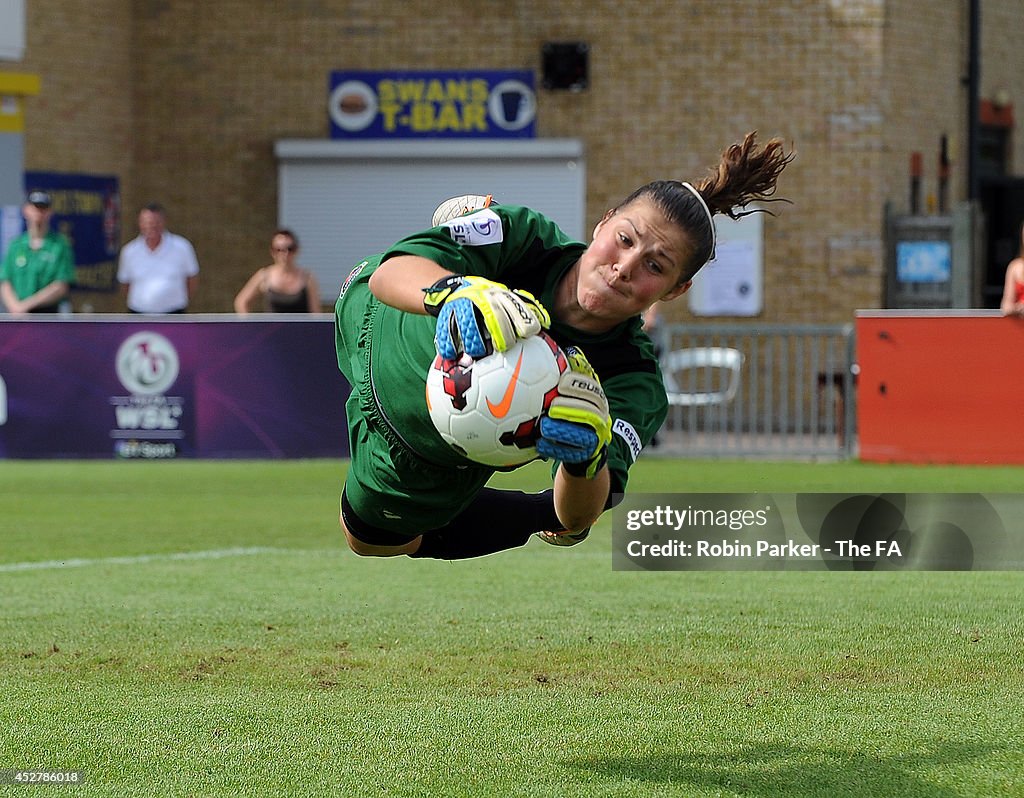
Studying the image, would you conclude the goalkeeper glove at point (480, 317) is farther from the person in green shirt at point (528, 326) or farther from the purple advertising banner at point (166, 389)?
the purple advertising banner at point (166, 389)

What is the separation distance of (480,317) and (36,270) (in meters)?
13.5

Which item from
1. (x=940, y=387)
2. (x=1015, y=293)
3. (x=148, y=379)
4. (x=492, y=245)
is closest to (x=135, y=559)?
(x=492, y=245)

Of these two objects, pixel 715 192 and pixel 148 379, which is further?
pixel 148 379

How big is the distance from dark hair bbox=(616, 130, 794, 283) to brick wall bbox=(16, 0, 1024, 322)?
55.7 feet

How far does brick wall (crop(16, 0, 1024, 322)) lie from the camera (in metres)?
22.1

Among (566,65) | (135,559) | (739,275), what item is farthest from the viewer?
(566,65)

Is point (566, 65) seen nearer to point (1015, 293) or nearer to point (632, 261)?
point (1015, 293)

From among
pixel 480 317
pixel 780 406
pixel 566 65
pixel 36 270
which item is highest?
pixel 566 65

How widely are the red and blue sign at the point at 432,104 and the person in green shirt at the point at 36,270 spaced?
22.8ft

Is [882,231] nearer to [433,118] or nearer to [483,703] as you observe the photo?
[433,118]

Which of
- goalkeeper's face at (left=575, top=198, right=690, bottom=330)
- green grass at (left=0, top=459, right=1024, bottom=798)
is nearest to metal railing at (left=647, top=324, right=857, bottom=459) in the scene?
green grass at (left=0, top=459, right=1024, bottom=798)

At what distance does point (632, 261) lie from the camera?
490 centimetres

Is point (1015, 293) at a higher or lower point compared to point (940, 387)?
higher

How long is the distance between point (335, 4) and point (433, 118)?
211cm
